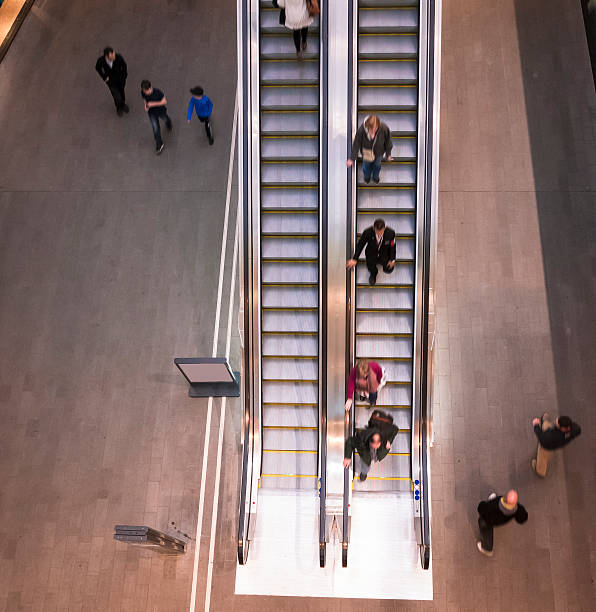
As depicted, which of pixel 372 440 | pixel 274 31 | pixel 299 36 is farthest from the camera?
pixel 274 31

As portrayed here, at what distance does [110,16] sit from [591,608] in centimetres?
1469

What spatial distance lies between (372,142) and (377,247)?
1.42 metres

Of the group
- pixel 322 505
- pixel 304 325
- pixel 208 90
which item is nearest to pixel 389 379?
pixel 304 325

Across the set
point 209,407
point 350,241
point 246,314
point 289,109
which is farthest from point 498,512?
point 289,109

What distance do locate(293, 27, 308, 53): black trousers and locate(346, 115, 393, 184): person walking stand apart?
2.16 meters

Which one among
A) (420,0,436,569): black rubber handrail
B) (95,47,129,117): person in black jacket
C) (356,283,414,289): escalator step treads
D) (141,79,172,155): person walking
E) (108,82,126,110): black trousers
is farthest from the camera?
(108,82,126,110): black trousers

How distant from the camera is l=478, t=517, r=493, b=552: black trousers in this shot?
829cm

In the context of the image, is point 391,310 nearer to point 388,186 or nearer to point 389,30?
point 388,186

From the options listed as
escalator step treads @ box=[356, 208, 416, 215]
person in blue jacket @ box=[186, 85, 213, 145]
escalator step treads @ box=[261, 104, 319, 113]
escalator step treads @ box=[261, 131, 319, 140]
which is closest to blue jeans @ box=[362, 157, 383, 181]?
escalator step treads @ box=[356, 208, 416, 215]

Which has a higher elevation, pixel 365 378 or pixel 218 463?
pixel 365 378

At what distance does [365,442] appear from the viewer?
25.2 feet

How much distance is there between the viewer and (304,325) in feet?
30.1

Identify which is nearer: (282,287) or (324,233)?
(324,233)

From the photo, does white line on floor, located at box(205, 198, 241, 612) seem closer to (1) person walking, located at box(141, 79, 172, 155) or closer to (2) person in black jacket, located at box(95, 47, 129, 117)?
(1) person walking, located at box(141, 79, 172, 155)
